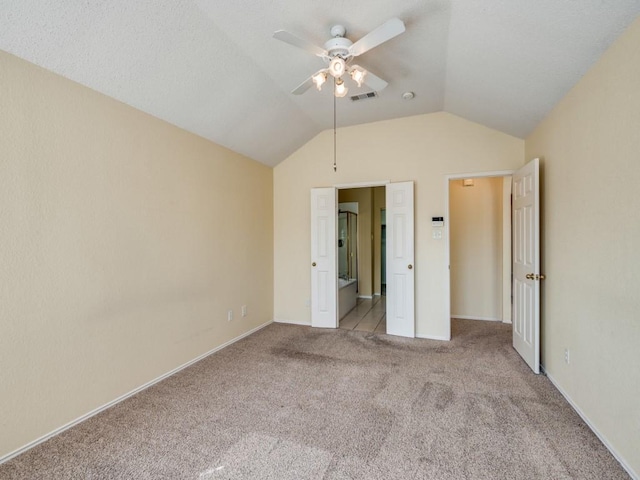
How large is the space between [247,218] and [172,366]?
6.40 ft

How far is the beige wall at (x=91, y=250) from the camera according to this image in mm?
1820

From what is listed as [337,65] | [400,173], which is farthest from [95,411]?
[400,173]

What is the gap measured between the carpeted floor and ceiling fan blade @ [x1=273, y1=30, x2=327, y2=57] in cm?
252

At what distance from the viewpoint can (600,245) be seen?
191 cm

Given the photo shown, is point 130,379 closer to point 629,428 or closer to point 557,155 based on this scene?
point 629,428

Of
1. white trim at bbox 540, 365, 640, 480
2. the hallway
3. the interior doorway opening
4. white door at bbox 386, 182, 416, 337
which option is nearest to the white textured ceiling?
white door at bbox 386, 182, 416, 337

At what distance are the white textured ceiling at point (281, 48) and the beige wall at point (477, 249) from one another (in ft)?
5.18

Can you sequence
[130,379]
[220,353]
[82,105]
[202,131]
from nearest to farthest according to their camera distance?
[82,105], [130,379], [202,131], [220,353]

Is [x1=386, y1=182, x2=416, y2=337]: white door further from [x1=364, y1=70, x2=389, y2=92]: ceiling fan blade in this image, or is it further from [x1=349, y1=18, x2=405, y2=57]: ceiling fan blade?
[x1=349, y1=18, x2=405, y2=57]: ceiling fan blade

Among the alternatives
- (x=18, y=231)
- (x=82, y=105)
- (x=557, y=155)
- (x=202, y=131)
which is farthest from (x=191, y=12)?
(x=557, y=155)

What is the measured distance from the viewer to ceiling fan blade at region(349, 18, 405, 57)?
170cm

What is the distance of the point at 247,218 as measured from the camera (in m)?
4.05

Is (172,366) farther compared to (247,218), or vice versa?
(247,218)

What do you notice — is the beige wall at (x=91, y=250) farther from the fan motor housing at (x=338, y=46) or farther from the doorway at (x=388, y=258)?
the fan motor housing at (x=338, y=46)
